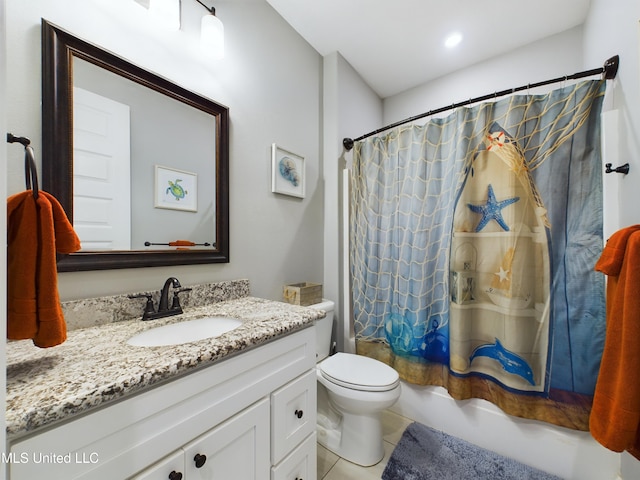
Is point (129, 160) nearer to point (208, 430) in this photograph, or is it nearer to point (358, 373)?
point (208, 430)

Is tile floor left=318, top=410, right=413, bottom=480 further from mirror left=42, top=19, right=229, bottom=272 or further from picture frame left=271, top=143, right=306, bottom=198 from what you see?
picture frame left=271, top=143, right=306, bottom=198

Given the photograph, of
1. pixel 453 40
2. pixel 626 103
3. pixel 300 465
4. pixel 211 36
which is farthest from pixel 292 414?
pixel 453 40

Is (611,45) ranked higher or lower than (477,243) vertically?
higher

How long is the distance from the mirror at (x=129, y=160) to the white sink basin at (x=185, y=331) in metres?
0.29

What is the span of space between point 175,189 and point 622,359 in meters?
1.79

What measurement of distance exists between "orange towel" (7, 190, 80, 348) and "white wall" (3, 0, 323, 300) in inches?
13.9

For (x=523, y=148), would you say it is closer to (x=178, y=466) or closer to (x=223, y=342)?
(x=223, y=342)

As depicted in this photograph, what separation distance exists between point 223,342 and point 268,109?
1408 millimetres

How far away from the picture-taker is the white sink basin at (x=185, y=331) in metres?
0.90

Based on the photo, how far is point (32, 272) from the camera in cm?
57

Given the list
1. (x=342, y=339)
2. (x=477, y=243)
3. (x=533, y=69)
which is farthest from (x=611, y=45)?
(x=342, y=339)

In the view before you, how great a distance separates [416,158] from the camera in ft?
5.59

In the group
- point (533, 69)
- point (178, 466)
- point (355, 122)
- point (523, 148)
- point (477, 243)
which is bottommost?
point (178, 466)

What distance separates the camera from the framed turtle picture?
1128 mm
